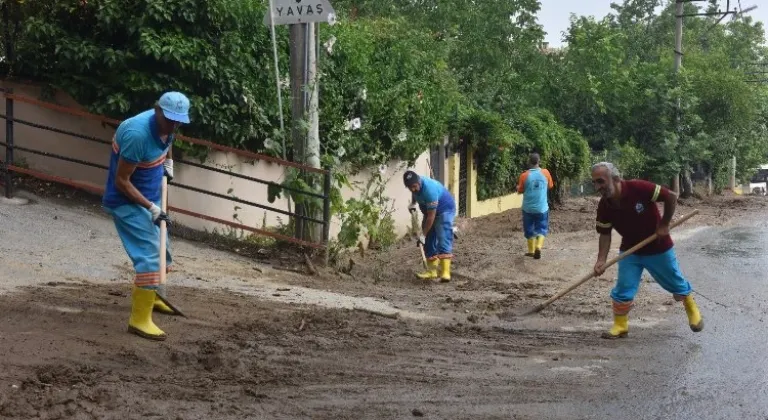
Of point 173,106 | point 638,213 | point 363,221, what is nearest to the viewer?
point 173,106

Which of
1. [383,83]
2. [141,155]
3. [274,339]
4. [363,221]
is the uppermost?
[383,83]

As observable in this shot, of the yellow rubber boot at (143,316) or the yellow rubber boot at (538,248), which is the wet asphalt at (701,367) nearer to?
the yellow rubber boot at (143,316)

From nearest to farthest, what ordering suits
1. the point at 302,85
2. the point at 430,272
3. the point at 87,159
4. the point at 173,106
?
the point at 173,106 → the point at 302,85 → the point at 87,159 → the point at 430,272

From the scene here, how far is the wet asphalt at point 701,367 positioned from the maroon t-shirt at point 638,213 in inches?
31.8

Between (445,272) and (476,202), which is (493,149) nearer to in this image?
(476,202)

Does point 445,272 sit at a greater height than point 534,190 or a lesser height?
lesser

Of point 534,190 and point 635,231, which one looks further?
point 534,190

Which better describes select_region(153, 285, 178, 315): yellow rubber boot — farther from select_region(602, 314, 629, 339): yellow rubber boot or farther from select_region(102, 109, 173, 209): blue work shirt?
select_region(602, 314, 629, 339): yellow rubber boot

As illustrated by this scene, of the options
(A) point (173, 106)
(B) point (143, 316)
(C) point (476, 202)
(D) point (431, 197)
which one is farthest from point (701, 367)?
(C) point (476, 202)

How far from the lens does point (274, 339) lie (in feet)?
24.9

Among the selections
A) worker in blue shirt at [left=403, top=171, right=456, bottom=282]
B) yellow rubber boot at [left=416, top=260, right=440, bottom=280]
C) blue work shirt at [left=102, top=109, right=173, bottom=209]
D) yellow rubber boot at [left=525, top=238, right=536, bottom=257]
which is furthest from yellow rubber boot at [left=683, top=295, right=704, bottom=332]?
yellow rubber boot at [left=525, top=238, right=536, bottom=257]

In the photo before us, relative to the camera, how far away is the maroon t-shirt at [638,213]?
27.8 ft

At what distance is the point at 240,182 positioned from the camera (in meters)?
13.1

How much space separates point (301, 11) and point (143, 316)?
5.59m
